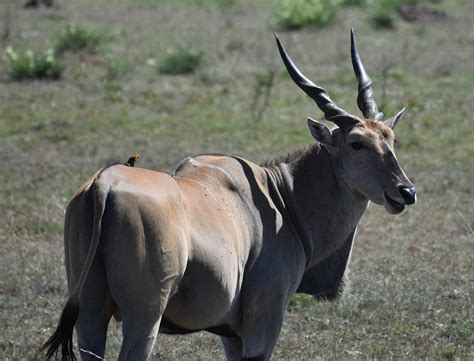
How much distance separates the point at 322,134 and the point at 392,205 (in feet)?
1.88

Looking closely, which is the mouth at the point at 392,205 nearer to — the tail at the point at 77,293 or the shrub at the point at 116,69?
the tail at the point at 77,293

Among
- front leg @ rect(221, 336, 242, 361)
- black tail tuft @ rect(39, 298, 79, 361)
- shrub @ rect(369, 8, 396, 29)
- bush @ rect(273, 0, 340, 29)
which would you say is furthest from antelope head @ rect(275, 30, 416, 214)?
shrub @ rect(369, 8, 396, 29)

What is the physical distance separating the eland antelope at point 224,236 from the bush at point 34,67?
9.54m

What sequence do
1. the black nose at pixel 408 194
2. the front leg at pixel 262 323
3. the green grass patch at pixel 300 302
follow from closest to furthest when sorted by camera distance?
the front leg at pixel 262 323 → the black nose at pixel 408 194 → the green grass patch at pixel 300 302

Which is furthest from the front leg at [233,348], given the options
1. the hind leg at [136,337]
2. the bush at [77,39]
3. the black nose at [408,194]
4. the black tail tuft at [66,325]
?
the bush at [77,39]

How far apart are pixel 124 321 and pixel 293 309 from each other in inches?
124

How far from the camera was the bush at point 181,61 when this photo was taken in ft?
54.4

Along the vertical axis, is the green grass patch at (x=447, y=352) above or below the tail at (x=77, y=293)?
below

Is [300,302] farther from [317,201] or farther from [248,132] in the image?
[248,132]

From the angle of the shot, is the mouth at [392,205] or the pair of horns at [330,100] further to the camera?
the pair of horns at [330,100]

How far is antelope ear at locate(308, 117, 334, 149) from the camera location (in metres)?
6.21

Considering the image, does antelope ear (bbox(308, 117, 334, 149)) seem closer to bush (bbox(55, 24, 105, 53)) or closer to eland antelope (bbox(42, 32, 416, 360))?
eland antelope (bbox(42, 32, 416, 360))

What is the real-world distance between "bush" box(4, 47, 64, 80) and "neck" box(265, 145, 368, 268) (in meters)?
9.99

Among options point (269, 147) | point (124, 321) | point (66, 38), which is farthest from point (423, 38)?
point (124, 321)
